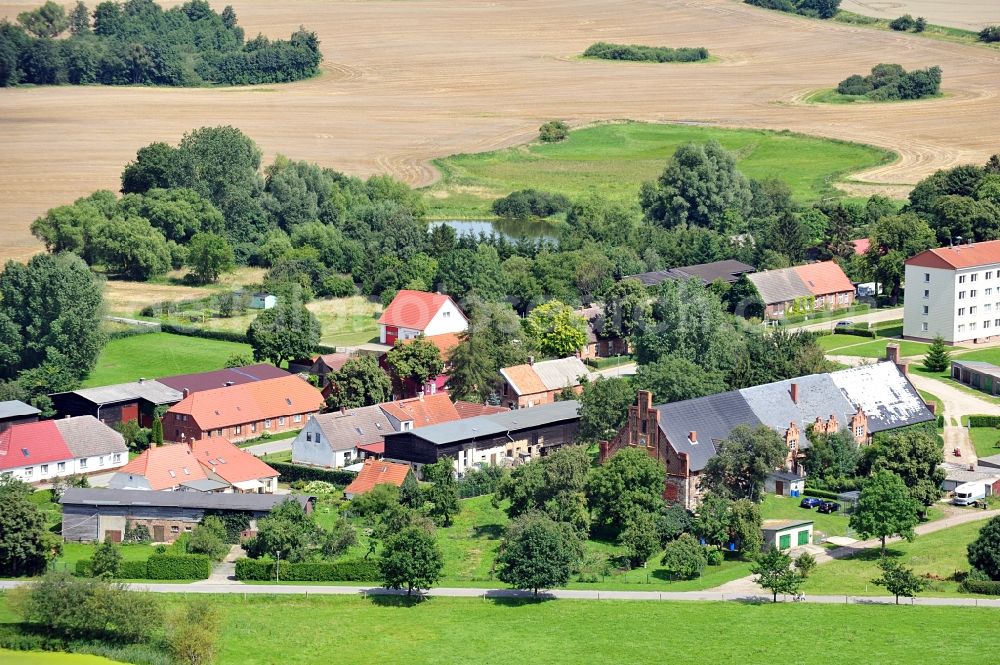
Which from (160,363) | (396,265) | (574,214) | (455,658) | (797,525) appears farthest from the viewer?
(574,214)

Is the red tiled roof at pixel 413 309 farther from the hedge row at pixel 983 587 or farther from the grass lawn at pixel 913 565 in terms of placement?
the hedge row at pixel 983 587

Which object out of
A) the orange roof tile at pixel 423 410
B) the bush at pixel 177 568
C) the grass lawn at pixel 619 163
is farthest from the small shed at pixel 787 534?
the grass lawn at pixel 619 163

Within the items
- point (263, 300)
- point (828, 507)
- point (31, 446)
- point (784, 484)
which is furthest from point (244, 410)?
point (828, 507)

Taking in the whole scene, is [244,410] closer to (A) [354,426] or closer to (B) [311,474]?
(A) [354,426]

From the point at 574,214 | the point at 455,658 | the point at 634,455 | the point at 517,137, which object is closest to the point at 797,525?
the point at 634,455

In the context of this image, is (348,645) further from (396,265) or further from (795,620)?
(396,265)
